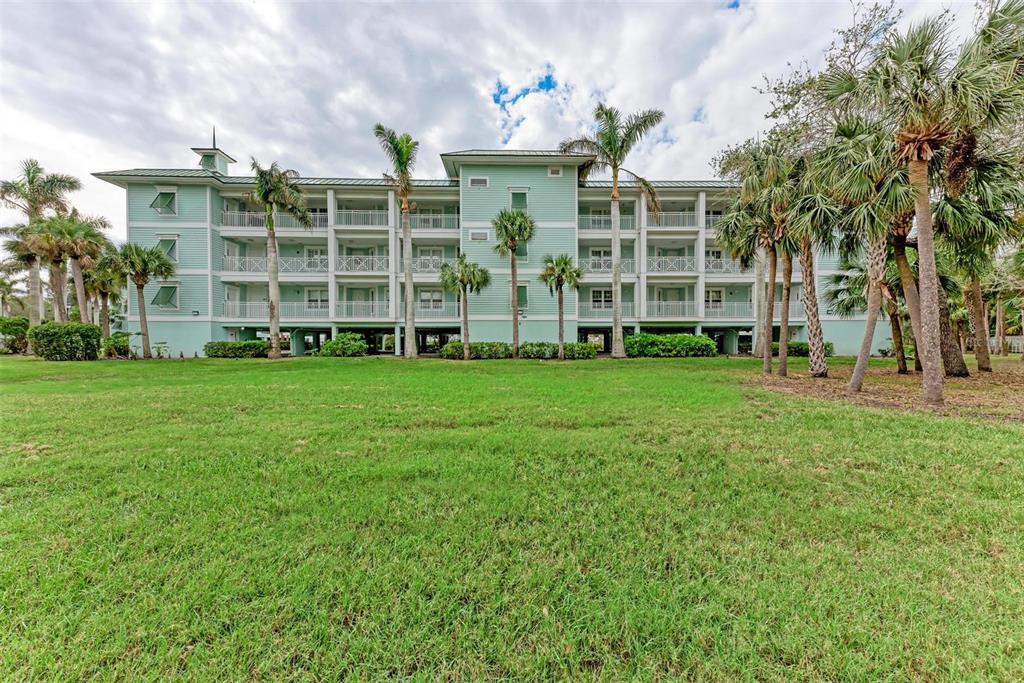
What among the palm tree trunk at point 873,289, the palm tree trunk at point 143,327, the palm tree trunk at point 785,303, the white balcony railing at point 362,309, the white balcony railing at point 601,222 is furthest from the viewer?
the white balcony railing at point 601,222

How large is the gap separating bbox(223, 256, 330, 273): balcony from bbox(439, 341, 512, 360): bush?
10.2m

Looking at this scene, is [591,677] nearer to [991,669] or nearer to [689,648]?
[689,648]

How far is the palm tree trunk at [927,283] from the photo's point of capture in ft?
29.3

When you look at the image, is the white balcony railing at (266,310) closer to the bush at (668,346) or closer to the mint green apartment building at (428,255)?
the mint green apartment building at (428,255)

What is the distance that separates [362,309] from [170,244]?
1234 centimetres

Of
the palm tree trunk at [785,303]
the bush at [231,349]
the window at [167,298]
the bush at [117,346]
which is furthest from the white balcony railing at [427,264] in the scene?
the palm tree trunk at [785,303]

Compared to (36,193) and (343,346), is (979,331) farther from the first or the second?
(36,193)

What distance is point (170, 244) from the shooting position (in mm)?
25078

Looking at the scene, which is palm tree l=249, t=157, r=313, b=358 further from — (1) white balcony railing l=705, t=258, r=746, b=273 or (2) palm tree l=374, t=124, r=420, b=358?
(1) white balcony railing l=705, t=258, r=746, b=273

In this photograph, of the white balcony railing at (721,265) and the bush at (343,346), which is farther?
the white balcony railing at (721,265)

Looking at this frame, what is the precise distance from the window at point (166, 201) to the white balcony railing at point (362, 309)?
11.6m

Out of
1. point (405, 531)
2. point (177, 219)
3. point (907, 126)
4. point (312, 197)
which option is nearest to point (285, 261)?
point (312, 197)

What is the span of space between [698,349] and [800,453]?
67.6 ft

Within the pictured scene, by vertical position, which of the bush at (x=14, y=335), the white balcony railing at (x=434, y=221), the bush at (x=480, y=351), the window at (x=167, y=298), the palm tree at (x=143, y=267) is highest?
the white balcony railing at (x=434, y=221)
